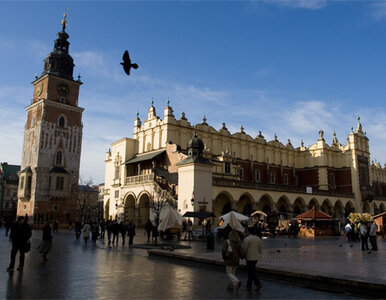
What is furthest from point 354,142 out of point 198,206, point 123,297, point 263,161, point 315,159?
point 123,297

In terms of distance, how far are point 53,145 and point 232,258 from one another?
50.9 meters

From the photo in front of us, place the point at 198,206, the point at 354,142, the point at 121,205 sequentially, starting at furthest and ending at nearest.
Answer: the point at 354,142
the point at 121,205
the point at 198,206

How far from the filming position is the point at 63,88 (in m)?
57.9

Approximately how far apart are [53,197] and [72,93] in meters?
16.7

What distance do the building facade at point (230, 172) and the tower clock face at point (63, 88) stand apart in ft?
41.2

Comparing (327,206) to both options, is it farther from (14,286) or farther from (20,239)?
(14,286)

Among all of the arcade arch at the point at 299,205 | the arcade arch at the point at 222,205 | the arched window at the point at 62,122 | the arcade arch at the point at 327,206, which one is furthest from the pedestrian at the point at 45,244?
the arched window at the point at 62,122

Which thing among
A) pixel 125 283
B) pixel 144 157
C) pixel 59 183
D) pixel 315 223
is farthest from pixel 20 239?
pixel 59 183

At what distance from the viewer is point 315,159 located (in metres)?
59.1

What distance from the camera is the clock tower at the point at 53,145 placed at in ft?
174

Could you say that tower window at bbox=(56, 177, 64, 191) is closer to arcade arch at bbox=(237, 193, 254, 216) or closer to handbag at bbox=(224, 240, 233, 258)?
arcade arch at bbox=(237, 193, 254, 216)

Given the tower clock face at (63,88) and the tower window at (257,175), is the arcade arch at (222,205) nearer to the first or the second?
the tower window at (257,175)

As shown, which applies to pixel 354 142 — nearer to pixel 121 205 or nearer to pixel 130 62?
pixel 121 205

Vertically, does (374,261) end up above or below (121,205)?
below
